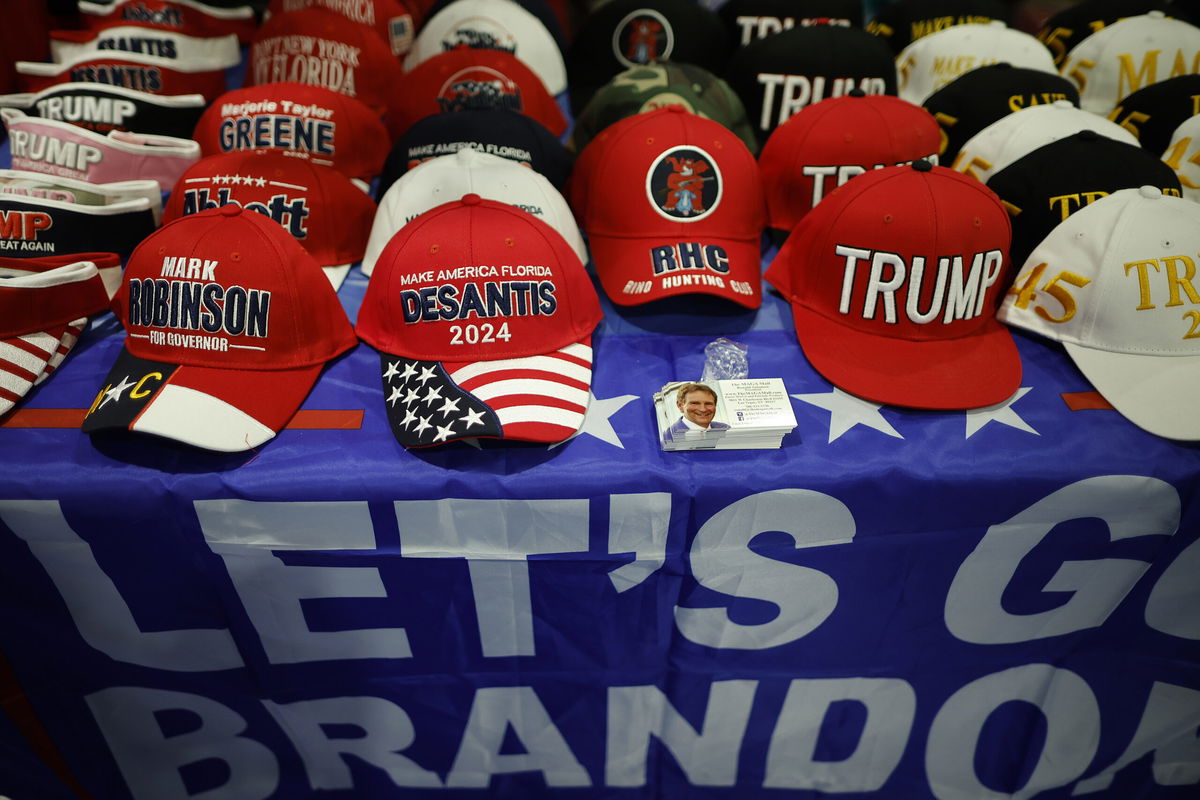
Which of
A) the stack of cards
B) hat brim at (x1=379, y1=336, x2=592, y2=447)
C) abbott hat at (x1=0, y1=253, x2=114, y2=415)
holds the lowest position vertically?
the stack of cards

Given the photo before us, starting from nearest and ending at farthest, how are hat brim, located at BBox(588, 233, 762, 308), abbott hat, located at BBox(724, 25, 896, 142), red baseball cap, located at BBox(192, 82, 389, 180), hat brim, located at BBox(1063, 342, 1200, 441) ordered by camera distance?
hat brim, located at BBox(1063, 342, 1200, 441) → hat brim, located at BBox(588, 233, 762, 308) → red baseball cap, located at BBox(192, 82, 389, 180) → abbott hat, located at BBox(724, 25, 896, 142)

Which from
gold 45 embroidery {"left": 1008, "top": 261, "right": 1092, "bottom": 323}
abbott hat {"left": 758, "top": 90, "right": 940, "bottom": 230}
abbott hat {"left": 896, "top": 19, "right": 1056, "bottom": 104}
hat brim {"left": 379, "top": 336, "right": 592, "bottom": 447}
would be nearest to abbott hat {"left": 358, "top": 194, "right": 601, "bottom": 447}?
hat brim {"left": 379, "top": 336, "right": 592, "bottom": 447}

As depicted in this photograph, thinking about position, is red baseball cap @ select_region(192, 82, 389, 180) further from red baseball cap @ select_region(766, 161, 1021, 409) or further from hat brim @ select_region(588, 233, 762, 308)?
red baseball cap @ select_region(766, 161, 1021, 409)

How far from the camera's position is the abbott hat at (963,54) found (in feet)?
6.02

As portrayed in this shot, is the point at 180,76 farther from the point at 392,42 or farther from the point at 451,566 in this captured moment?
the point at 451,566

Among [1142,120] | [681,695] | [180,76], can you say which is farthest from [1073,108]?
[180,76]

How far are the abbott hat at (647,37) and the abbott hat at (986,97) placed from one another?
0.59 m

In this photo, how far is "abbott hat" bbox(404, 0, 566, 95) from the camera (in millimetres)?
1910

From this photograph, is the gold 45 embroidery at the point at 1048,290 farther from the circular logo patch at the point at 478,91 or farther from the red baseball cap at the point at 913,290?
the circular logo patch at the point at 478,91

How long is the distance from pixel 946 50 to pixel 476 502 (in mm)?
1580

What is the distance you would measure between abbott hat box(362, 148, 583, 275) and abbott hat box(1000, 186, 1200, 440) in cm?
81

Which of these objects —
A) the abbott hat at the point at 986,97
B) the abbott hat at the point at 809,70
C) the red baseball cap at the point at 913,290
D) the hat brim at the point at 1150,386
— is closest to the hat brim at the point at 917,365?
the red baseball cap at the point at 913,290

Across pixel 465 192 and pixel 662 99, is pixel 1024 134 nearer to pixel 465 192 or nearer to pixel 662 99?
pixel 662 99

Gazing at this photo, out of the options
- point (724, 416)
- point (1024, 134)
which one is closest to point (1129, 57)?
point (1024, 134)
